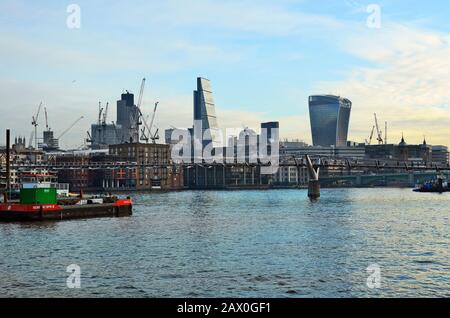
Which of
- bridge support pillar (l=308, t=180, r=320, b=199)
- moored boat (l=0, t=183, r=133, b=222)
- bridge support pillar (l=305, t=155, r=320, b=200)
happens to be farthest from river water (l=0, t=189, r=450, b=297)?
bridge support pillar (l=308, t=180, r=320, b=199)

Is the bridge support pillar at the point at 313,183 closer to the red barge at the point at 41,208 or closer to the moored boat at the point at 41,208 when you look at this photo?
the red barge at the point at 41,208

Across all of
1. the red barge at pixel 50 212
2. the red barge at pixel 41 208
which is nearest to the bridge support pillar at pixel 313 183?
the red barge at pixel 50 212

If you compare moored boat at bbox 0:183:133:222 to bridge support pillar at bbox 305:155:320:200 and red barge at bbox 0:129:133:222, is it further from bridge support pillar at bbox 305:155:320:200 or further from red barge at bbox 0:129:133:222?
bridge support pillar at bbox 305:155:320:200

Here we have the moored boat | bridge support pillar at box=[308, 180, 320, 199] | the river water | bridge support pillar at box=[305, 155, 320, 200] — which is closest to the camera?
the river water

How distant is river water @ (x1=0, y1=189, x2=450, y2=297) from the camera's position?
32.5 m

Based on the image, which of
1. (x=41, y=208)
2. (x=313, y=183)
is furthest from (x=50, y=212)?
(x=313, y=183)

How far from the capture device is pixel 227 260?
42656 mm

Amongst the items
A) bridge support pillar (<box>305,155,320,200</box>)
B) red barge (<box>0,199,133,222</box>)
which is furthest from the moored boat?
bridge support pillar (<box>305,155,320,200</box>)

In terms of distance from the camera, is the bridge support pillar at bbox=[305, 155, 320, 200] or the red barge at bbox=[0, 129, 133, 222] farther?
the bridge support pillar at bbox=[305, 155, 320, 200]

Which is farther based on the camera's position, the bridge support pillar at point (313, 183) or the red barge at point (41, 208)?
the bridge support pillar at point (313, 183)

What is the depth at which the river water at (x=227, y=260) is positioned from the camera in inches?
1280

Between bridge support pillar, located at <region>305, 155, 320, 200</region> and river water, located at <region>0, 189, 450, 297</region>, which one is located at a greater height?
bridge support pillar, located at <region>305, 155, 320, 200</region>

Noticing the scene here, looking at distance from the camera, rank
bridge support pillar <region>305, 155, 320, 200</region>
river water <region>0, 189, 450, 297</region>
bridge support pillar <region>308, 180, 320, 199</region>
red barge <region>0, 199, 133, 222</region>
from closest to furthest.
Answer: river water <region>0, 189, 450, 297</region> → red barge <region>0, 199, 133, 222</region> → bridge support pillar <region>305, 155, 320, 200</region> → bridge support pillar <region>308, 180, 320, 199</region>

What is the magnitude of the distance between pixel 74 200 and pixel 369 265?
65.7 m
